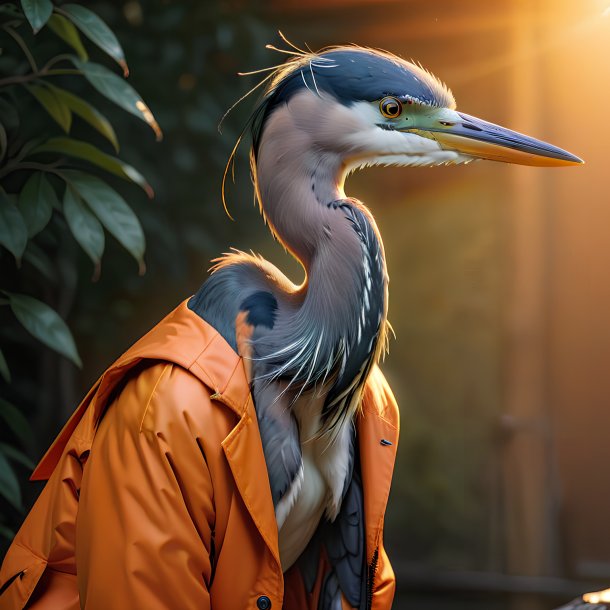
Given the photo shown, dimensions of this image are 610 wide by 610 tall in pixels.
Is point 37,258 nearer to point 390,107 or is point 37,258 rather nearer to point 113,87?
point 113,87

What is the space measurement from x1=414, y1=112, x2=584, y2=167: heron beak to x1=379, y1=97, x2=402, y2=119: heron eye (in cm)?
5

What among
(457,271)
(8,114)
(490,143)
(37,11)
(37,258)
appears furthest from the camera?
(457,271)

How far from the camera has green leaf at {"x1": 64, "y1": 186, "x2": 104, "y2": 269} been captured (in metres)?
1.54

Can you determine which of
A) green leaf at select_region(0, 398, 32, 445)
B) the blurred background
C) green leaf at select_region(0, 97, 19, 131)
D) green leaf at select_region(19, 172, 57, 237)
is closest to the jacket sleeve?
green leaf at select_region(19, 172, 57, 237)

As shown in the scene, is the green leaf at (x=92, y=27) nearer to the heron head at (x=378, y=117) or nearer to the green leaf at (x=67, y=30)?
the green leaf at (x=67, y=30)

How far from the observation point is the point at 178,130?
2.20m

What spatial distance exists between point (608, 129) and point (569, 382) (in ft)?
2.16

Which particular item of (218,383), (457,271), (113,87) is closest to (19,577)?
(218,383)

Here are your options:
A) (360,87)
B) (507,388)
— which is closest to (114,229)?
(360,87)

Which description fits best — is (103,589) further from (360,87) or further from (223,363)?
(360,87)

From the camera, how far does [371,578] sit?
124cm

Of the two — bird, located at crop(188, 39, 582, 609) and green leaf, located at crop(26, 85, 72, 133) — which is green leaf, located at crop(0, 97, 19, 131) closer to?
green leaf, located at crop(26, 85, 72, 133)

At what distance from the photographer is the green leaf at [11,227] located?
5.05 ft

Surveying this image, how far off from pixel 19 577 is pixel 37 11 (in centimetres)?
90
